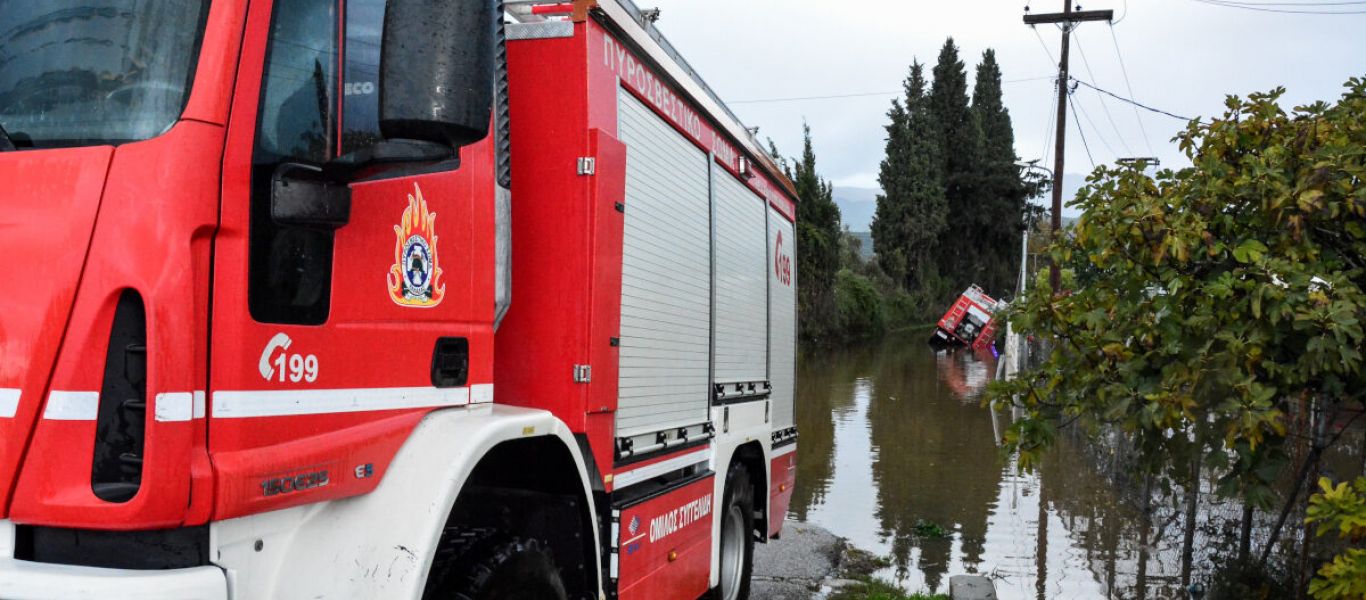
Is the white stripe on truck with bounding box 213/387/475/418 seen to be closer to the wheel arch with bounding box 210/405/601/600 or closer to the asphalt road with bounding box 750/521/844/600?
the wheel arch with bounding box 210/405/601/600

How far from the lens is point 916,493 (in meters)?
12.2

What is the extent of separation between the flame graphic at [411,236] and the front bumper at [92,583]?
3.09ft

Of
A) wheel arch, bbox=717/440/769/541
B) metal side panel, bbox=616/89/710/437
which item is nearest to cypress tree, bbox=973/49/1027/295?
wheel arch, bbox=717/440/769/541

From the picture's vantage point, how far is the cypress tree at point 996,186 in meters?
70.9

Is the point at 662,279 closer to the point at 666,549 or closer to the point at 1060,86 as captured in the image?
the point at 666,549

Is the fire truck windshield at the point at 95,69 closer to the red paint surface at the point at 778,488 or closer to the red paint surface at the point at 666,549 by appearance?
the red paint surface at the point at 666,549

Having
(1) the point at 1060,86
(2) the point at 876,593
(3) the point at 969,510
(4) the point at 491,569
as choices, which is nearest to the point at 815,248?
(1) the point at 1060,86

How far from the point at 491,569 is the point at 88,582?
4.09 ft

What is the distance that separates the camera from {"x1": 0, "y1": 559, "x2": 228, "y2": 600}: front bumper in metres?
2.29

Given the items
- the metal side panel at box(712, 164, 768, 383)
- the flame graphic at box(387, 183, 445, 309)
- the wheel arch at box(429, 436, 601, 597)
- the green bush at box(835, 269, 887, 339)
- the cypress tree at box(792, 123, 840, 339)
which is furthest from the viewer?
the green bush at box(835, 269, 887, 339)

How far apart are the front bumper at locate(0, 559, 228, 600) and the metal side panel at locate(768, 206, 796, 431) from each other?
5398mm

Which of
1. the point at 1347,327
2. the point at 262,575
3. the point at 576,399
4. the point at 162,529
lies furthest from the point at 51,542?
the point at 1347,327

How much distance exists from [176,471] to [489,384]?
4.33 ft

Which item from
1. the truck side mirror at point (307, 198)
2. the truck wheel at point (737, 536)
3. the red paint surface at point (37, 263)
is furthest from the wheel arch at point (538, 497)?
the truck wheel at point (737, 536)
